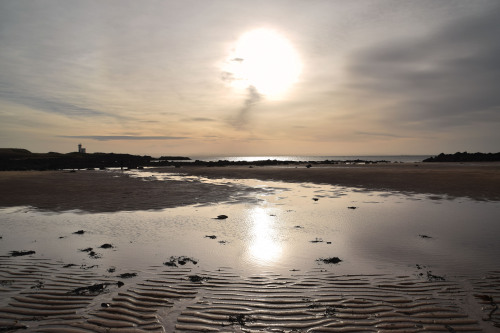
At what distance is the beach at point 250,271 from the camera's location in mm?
5137

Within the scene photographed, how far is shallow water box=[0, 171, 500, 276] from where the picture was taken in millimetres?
7918

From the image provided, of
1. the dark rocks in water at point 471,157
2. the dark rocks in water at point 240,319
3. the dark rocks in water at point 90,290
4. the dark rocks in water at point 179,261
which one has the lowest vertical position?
the dark rocks in water at point 240,319

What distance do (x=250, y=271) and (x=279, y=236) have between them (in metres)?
3.42

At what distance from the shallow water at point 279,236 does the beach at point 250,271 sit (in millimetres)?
53

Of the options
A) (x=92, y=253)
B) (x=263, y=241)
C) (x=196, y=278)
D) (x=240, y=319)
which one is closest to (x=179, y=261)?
(x=196, y=278)

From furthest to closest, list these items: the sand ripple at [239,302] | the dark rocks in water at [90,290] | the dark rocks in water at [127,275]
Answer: the dark rocks in water at [127,275] < the dark rocks in water at [90,290] < the sand ripple at [239,302]

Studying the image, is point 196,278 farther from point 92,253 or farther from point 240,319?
point 92,253

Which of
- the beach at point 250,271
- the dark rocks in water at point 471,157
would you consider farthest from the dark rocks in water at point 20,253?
the dark rocks in water at point 471,157

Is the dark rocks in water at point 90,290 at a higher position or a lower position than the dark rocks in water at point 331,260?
lower

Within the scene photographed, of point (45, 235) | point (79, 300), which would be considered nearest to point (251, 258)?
point (79, 300)

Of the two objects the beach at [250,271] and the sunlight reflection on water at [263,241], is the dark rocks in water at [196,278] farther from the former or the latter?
the sunlight reflection on water at [263,241]

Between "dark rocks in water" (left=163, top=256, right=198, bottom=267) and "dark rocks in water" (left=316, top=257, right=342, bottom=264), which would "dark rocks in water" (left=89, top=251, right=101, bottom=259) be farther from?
"dark rocks in water" (left=316, top=257, right=342, bottom=264)

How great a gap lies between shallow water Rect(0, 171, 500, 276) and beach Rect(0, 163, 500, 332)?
2.1 inches

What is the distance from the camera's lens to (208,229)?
1153cm
